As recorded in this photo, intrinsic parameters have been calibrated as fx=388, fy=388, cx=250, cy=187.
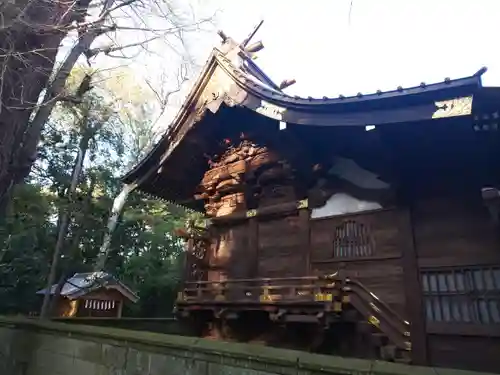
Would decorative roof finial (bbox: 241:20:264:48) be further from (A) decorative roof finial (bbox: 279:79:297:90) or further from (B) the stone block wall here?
(B) the stone block wall

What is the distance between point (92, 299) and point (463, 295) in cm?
1381

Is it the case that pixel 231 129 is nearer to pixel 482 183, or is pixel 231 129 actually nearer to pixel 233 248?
pixel 233 248

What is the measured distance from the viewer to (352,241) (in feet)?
20.0

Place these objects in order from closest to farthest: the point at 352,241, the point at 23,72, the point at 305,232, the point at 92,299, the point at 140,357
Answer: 1. the point at 140,357
2. the point at 23,72
3. the point at 352,241
4. the point at 305,232
5. the point at 92,299

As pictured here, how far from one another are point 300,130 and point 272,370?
406cm

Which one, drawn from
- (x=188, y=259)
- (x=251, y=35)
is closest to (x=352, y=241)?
(x=188, y=259)

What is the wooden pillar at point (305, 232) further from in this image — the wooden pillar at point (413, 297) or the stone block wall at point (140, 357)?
the stone block wall at point (140, 357)

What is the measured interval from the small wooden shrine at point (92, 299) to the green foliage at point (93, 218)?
0.90 meters

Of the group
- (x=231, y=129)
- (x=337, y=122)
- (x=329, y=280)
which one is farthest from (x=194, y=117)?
(x=329, y=280)

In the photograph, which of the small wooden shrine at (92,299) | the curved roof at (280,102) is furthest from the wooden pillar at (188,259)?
the small wooden shrine at (92,299)

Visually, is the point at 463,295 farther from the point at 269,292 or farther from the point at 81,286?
the point at 81,286

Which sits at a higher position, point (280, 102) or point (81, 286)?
point (280, 102)

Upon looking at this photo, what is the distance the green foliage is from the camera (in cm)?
1045

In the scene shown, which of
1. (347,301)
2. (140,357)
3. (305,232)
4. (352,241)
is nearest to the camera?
(140,357)
